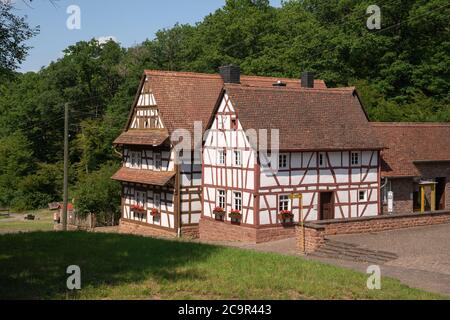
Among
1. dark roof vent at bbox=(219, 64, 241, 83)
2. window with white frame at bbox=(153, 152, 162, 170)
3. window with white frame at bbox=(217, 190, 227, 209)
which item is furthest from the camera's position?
dark roof vent at bbox=(219, 64, 241, 83)

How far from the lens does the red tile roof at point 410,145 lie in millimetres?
34000

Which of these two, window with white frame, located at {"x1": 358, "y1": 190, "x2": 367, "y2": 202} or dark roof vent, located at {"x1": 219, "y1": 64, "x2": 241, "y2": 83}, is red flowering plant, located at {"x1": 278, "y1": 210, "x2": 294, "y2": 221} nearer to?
window with white frame, located at {"x1": 358, "y1": 190, "x2": 367, "y2": 202}

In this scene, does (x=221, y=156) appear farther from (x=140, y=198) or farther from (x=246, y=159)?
(x=140, y=198)

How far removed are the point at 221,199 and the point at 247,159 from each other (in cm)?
301

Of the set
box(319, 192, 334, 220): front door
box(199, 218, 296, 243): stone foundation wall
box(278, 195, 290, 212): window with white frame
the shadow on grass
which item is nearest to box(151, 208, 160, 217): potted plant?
box(199, 218, 296, 243): stone foundation wall

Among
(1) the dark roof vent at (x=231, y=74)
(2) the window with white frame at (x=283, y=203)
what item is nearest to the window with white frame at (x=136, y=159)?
(1) the dark roof vent at (x=231, y=74)

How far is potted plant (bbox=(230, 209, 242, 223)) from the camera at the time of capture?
97.6 feet

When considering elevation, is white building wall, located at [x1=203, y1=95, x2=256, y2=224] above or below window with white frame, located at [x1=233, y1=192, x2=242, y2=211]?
above

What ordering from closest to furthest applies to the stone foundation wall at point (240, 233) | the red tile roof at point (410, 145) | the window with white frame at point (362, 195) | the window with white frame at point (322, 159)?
the stone foundation wall at point (240, 233), the window with white frame at point (322, 159), the window with white frame at point (362, 195), the red tile roof at point (410, 145)

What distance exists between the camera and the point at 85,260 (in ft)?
57.6

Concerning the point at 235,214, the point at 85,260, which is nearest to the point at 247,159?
the point at 235,214

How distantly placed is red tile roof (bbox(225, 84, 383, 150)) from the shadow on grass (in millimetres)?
9091

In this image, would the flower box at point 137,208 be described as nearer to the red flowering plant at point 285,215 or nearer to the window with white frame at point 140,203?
the window with white frame at point 140,203

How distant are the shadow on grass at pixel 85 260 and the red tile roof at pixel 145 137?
380 inches
